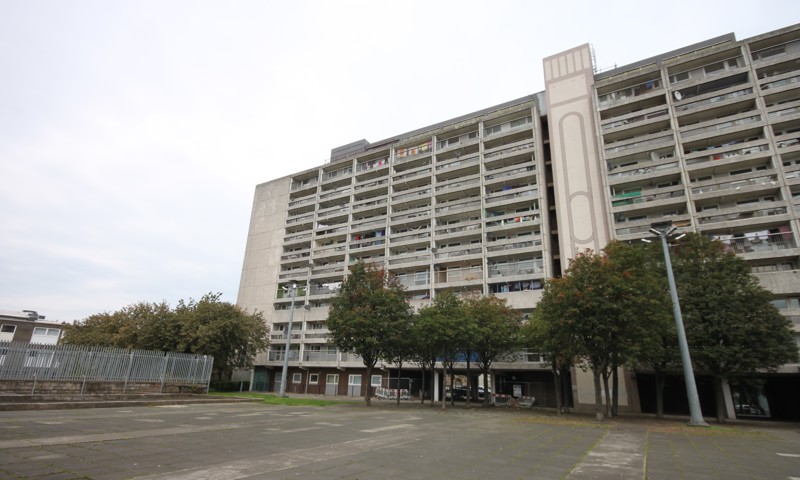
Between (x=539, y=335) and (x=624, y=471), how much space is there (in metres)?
20.5

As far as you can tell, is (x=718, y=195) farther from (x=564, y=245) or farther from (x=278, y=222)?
(x=278, y=222)

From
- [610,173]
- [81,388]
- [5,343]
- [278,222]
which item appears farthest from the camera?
[278,222]

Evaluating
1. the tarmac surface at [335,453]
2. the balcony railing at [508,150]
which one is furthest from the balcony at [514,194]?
the tarmac surface at [335,453]

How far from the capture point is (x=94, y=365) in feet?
65.9

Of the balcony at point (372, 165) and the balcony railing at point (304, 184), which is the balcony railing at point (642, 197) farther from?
the balcony railing at point (304, 184)

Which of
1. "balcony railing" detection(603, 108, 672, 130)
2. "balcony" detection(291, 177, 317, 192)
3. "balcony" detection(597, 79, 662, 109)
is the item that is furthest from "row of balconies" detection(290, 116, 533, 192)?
"balcony railing" detection(603, 108, 672, 130)

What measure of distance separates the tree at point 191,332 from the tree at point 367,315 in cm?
1562

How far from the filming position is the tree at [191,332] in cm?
3884

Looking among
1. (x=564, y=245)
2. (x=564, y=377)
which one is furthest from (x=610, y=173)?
(x=564, y=377)

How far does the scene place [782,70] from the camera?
1407 inches

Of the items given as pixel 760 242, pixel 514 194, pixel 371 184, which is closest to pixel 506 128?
pixel 514 194

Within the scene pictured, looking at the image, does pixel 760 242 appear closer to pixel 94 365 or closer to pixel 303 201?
pixel 94 365

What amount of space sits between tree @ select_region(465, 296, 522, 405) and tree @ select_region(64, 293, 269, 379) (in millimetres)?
23906

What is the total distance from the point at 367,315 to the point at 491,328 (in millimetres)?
9466
